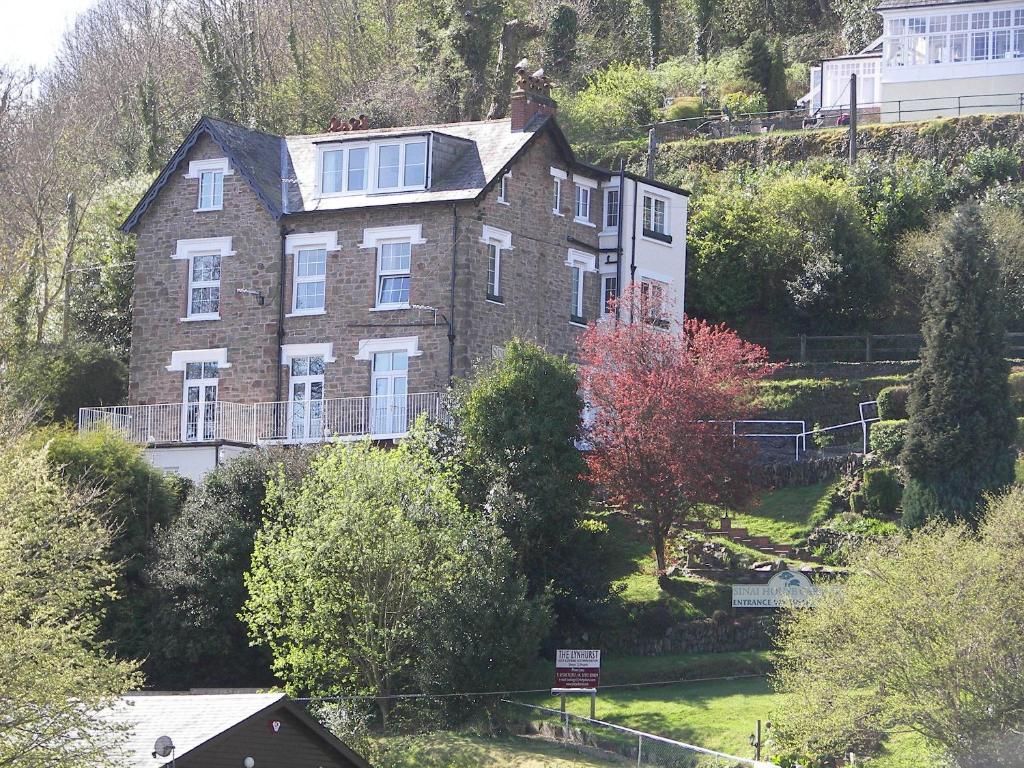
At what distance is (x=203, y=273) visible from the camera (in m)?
52.9

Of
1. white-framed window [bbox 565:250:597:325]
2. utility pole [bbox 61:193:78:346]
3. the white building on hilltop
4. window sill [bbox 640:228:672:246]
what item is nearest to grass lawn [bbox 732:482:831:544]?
white-framed window [bbox 565:250:597:325]

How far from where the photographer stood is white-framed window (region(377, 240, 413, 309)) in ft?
164

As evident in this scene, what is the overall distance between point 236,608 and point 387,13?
46680 mm

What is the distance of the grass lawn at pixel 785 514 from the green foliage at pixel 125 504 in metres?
15.0

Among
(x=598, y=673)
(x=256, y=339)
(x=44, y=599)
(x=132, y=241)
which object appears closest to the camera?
(x=44, y=599)

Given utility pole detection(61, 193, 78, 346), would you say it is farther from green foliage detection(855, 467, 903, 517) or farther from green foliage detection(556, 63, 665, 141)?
green foliage detection(855, 467, 903, 517)

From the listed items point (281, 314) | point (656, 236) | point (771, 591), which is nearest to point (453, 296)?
point (281, 314)

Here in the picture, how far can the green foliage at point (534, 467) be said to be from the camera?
42438 millimetres

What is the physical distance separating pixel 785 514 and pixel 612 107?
34845 millimetres

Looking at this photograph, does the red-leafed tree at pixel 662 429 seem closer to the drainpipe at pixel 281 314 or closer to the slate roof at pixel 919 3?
the drainpipe at pixel 281 314

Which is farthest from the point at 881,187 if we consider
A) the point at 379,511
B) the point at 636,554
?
the point at 379,511

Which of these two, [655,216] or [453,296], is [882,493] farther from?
[655,216]

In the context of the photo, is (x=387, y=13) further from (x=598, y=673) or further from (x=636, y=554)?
(x=598, y=673)

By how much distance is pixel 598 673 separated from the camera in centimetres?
3844
